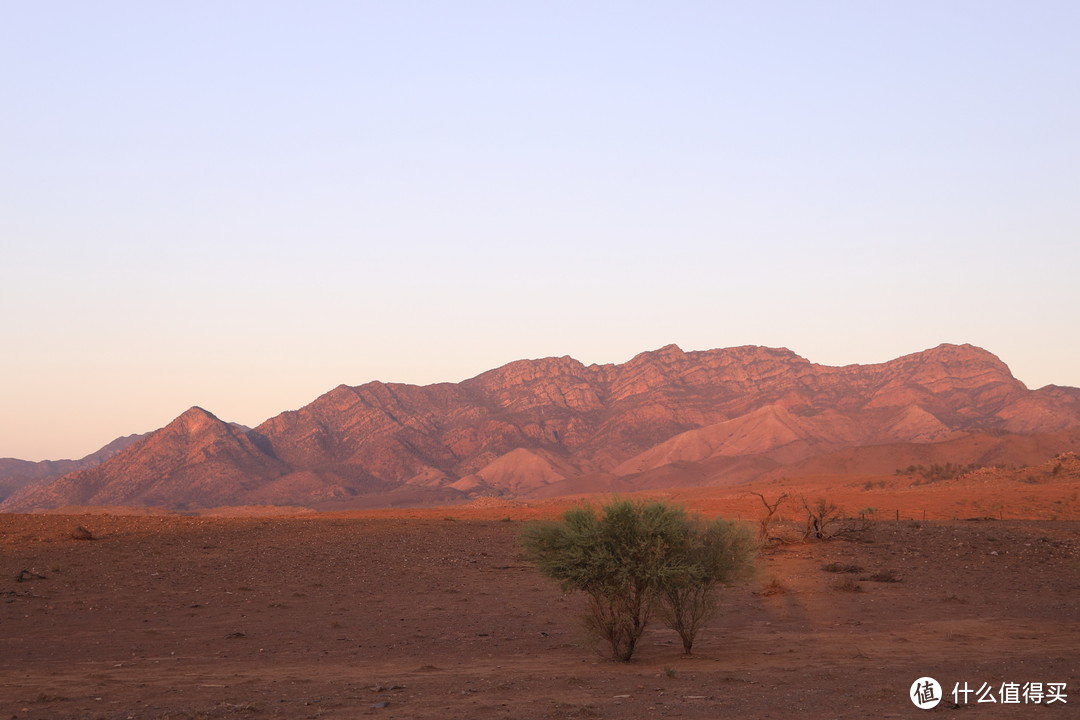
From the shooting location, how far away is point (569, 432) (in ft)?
497

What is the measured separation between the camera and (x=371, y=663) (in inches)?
633

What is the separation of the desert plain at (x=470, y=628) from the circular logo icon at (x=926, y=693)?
0.15 metres

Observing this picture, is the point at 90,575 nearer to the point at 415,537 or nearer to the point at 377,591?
the point at 377,591

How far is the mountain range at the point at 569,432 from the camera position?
11762 centimetres

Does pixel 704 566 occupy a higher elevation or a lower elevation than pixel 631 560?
lower

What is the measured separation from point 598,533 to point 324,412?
484 ft

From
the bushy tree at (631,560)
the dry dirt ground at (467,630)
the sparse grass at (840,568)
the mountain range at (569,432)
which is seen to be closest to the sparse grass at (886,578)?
the dry dirt ground at (467,630)

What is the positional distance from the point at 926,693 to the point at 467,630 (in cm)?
948

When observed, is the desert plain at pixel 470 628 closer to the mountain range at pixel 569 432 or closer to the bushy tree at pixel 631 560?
the bushy tree at pixel 631 560

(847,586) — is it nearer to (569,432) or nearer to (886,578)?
(886,578)

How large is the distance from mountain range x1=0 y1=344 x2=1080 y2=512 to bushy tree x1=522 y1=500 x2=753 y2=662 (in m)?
68.9

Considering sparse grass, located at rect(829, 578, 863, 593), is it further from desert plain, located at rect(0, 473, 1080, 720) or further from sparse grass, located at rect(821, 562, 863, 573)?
sparse grass, located at rect(821, 562, 863, 573)

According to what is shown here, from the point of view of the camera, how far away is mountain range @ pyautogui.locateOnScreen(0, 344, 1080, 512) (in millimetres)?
117625

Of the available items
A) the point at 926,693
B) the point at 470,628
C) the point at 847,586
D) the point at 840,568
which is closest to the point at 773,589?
the point at 847,586
